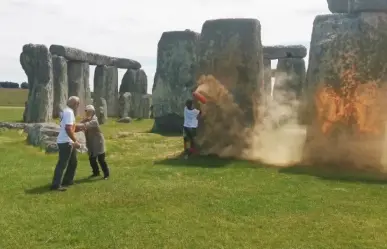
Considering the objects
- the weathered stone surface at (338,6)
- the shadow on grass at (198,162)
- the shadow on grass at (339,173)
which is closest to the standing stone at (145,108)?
the shadow on grass at (198,162)

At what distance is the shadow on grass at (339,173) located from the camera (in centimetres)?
947

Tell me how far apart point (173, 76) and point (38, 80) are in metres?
4.76

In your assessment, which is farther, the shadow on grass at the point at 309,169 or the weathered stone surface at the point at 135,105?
the weathered stone surface at the point at 135,105

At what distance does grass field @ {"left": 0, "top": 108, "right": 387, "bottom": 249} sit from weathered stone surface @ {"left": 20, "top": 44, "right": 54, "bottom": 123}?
8.57m

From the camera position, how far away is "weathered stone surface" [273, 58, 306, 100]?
26.1 meters

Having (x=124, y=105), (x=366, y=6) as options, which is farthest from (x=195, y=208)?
(x=124, y=105)

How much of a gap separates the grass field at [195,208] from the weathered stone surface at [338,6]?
12.7 feet

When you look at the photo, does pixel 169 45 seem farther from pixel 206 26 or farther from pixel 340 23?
pixel 340 23

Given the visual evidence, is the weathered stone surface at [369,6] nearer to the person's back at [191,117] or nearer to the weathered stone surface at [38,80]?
the person's back at [191,117]

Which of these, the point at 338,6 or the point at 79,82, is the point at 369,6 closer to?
the point at 338,6

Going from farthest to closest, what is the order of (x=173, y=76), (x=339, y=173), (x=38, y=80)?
1. (x=173, y=76)
2. (x=38, y=80)
3. (x=339, y=173)

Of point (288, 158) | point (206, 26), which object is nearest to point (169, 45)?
point (206, 26)

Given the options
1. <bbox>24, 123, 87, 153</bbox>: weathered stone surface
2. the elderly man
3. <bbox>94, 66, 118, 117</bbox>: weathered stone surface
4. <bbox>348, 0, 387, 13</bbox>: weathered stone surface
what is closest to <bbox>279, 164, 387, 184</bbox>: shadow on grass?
<bbox>348, 0, 387, 13</bbox>: weathered stone surface

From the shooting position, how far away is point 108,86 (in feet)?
96.6
